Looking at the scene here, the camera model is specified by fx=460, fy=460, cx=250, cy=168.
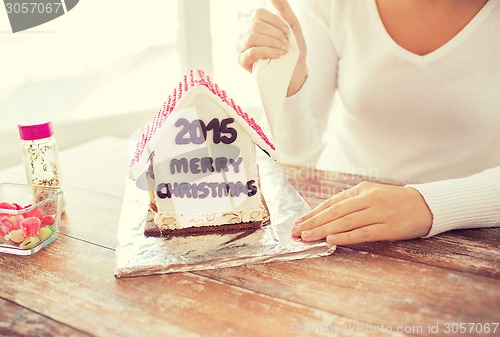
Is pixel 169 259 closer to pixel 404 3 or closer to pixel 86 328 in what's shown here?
pixel 86 328

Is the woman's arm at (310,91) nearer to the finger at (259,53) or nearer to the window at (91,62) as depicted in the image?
the finger at (259,53)

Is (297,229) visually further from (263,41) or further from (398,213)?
(263,41)

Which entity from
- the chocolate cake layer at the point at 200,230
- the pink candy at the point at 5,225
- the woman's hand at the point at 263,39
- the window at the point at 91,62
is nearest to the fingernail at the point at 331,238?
the chocolate cake layer at the point at 200,230

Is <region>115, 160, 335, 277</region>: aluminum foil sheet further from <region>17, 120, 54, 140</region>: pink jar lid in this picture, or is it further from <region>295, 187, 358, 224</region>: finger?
<region>17, 120, 54, 140</region>: pink jar lid

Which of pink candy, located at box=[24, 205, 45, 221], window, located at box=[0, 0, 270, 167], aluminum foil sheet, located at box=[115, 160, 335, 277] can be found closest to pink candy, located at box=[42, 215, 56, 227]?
pink candy, located at box=[24, 205, 45, 221]

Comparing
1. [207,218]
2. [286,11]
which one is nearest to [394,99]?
[286,11]

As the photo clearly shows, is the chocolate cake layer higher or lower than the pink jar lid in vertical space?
lower
